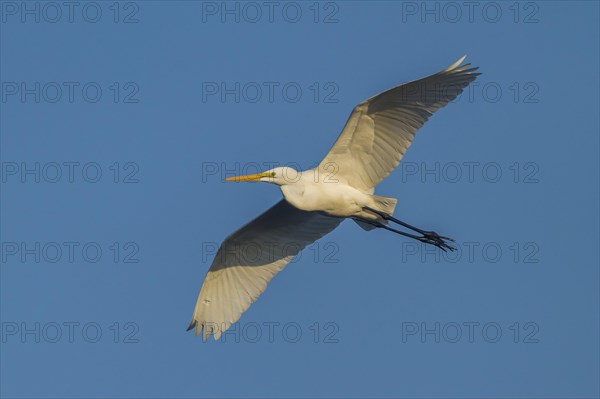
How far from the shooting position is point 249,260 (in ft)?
61.6

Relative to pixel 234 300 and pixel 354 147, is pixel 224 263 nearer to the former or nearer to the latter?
pixel 234 300

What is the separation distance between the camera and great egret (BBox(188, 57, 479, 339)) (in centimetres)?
1592

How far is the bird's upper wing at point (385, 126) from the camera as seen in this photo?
15625 millimetres

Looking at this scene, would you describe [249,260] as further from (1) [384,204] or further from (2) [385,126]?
(2) [385,126]

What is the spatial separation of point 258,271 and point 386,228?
2852 mm

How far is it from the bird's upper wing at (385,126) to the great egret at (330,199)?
15mm

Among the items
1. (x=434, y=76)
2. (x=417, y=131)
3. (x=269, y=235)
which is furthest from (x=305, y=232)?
(x=434, y=76)

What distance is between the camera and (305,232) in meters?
18.6

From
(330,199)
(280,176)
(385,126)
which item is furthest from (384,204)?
(280,176)

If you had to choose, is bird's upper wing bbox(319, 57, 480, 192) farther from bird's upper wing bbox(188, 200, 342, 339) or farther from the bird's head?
A: bird's upper wing bbox(188, 200, 342, 339)

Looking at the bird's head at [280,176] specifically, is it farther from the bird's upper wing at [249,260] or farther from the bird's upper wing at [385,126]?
the bird's upper wing at [249,260]

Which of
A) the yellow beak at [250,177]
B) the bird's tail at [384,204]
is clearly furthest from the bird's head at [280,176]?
the bird's tail at [384,204]

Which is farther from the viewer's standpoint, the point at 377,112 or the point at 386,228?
the point at 386,228

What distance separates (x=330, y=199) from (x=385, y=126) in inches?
57.0
